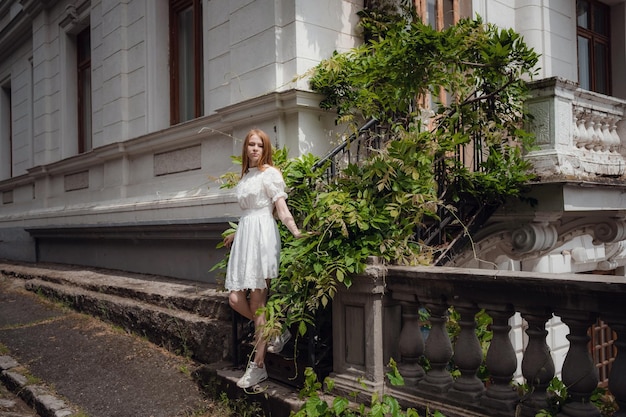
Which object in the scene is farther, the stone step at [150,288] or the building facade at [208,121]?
the building facade at [208,121]

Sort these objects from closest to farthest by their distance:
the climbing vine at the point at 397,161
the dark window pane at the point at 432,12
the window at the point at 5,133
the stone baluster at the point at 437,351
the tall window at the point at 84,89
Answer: the stone baluster at the point at 437,351 → the climbing vine at the point at 397,161 → the dark window pane at the point at 432,12 → the tall window at the point at 84,89 → the window at the point at 5,133

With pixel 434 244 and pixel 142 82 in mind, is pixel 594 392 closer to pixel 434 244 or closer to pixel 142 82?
pixel 434 244

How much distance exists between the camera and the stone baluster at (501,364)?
2.93 meters

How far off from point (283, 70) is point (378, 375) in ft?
11.6

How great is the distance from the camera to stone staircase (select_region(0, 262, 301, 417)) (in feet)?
14.1

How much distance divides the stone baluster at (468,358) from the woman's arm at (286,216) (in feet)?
4.05

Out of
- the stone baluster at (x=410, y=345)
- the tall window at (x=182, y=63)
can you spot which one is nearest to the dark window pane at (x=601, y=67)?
the tall window at (x=182, y=63)

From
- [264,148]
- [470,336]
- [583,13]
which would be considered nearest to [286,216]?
[264,148]

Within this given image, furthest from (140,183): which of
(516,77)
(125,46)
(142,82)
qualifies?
(516,77)

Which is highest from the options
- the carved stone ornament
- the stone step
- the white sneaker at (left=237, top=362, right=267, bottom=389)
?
the carved stone ornament

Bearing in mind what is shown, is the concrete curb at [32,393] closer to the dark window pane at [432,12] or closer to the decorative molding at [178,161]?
the decorative molding at [178,161]

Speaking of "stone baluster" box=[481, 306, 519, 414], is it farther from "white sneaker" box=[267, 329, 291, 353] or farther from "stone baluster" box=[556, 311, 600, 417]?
"white sneaker" box=[267, 329, 291, 353]

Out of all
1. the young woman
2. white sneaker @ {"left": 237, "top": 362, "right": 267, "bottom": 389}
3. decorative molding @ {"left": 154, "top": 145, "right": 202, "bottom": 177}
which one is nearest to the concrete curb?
white sneaker @ {"left": 237, "top": 362, "right": 267, "bottom": 389}

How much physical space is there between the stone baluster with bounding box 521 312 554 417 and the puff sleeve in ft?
6.12
